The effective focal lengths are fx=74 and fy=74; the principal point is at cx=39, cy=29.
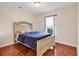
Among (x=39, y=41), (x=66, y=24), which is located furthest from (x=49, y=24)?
(x=39, y=41)

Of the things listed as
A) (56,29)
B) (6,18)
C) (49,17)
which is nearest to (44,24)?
(49,17)

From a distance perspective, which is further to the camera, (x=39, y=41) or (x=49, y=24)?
(x=49, y=24)

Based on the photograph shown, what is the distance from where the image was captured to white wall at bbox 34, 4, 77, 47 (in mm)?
3396

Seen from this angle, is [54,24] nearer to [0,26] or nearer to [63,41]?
[63,41]

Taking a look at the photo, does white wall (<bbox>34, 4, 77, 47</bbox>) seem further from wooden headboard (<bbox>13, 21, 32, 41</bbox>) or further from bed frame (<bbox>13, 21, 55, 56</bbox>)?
wooden headboard (<bbox>13, 21, 32, 41</bbox>)

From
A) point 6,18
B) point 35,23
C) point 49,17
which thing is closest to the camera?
point 6,18

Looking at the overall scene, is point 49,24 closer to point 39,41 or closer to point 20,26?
point 20,26

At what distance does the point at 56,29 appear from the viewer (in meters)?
4.14

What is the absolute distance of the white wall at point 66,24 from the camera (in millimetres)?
3396

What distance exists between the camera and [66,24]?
144 inches

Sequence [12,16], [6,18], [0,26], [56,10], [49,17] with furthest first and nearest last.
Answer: [49,17], [56,10], [12,16], [6,18], [0,26]

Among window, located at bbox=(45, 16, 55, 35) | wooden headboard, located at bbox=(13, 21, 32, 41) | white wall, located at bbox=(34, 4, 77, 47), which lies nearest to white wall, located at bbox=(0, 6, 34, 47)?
wooden headboard, located at bbox=(13, 21, 32, 41)

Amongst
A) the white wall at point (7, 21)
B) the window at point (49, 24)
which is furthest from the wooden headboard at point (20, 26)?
the window at point (49, 24)

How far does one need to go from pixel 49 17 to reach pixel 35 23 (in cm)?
114
